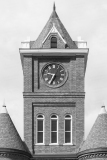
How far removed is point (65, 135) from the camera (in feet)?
230

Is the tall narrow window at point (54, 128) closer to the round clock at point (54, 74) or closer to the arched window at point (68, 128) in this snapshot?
the arched window at point (68, 128)

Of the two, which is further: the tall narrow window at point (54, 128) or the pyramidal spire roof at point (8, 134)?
the tall narrow window at point (54, 128)

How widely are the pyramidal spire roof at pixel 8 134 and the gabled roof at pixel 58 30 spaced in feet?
24.3

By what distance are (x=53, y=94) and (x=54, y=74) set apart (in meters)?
1.67

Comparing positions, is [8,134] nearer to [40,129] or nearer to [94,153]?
[40,129]

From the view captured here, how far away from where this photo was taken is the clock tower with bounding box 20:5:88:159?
228ft

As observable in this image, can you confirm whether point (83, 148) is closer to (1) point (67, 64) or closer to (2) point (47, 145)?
(2) point (47, 145)

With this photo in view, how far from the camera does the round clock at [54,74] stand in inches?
2813

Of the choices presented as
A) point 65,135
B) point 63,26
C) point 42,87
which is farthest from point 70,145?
point 63,26

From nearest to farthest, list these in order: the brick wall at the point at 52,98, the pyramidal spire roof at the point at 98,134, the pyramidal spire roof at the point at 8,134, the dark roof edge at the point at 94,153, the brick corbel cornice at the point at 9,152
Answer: the dark roof edge at the point at 94,153 → the brick corbel cornice at the point at 9,152 → the pyramidal spire roof at the point at 98,134 → the pyramidal spire roof at the point at 8,134 → the brick wall at the point at 52,98

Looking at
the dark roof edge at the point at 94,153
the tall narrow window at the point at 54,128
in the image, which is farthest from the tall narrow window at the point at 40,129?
the dark roof edge at the point at 94,153

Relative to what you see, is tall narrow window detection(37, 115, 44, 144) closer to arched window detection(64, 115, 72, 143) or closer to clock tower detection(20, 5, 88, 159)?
clock tower detection(20, 5, 88, 159)

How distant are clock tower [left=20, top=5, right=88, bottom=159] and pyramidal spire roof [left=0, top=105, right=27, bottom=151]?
8.02 feet

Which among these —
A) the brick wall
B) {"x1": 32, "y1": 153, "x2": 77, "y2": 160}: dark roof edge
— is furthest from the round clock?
{"x1": 32, "y1": 153, "x2": 77, "y2": 160}: dark roof edge
